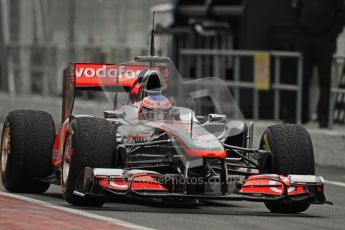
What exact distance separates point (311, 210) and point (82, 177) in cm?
264

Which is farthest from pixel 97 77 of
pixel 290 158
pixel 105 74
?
pixel 290 158

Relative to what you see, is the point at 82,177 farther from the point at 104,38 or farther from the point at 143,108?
the point at 104,38

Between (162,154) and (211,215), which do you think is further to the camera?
(162,154)

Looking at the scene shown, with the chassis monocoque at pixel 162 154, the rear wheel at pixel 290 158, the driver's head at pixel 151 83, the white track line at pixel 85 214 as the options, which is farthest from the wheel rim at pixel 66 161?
the rear wheel at pixel 290 158

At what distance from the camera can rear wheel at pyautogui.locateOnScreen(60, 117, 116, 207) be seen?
13367 millimetres

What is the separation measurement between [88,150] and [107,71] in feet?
9.63

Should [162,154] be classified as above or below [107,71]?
below

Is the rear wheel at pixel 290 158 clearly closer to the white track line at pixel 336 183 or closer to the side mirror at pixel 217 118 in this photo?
the side mirror at pixel 217 118

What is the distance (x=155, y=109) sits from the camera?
14.5 m

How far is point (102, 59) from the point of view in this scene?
33.2 metres

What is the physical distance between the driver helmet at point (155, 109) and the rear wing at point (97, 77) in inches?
52.0

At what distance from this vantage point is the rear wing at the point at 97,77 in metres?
16.1

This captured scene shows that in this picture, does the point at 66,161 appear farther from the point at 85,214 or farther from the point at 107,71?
the point at 107,71

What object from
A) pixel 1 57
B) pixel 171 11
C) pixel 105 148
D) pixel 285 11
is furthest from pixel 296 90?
pixel 1 57
